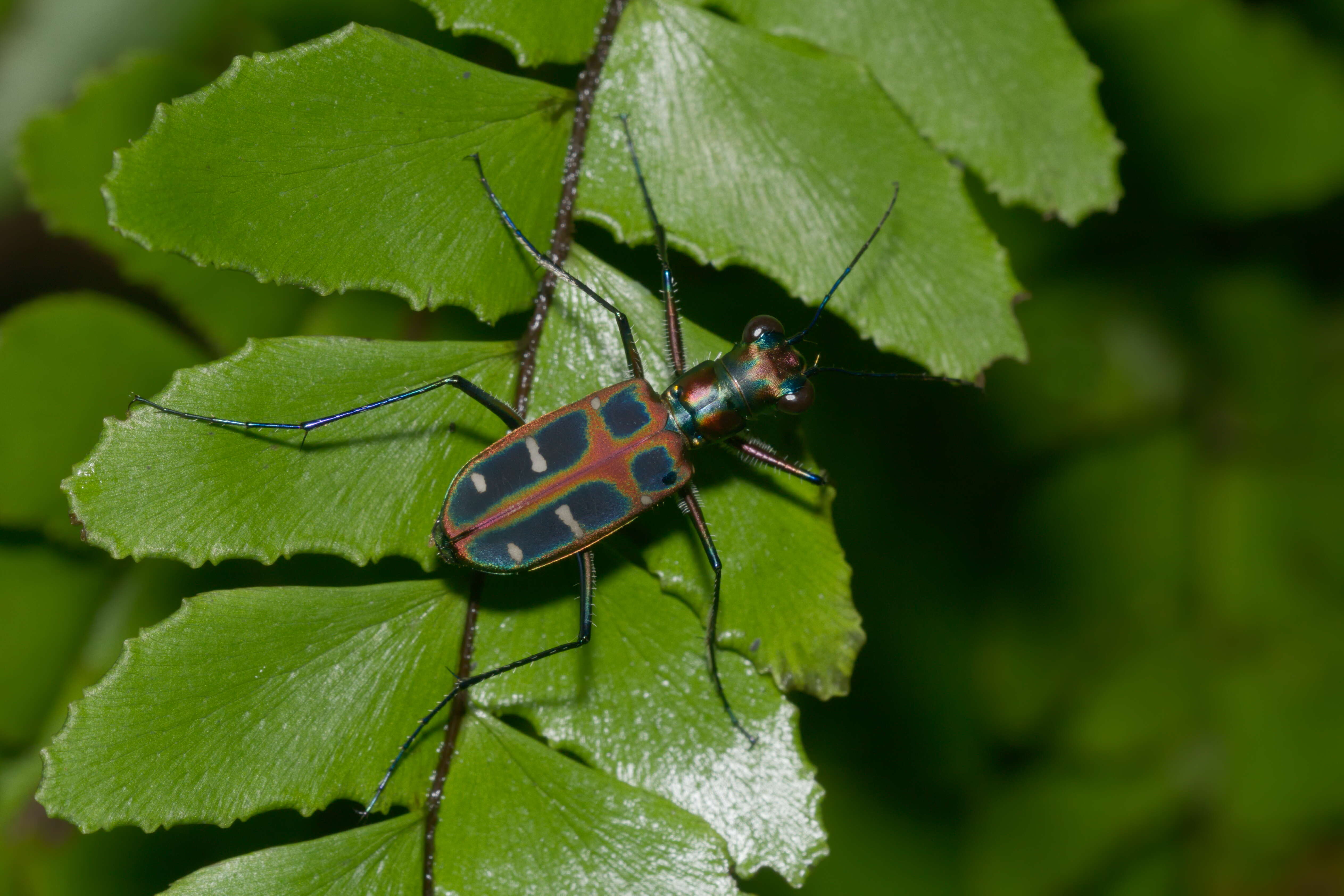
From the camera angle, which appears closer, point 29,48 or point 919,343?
point 919,343

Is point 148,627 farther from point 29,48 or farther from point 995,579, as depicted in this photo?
point 995,579

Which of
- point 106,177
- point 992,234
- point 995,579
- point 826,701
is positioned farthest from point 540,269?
point 995,579

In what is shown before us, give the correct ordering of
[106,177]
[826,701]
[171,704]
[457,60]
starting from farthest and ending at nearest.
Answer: [826,701]
[457,60]
[171,704]
[106,177]

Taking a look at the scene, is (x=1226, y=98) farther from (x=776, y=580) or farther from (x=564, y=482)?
(x=564, y=482)

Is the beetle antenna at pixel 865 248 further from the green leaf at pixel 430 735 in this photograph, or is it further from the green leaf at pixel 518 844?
the green leaf at pixel 518 844

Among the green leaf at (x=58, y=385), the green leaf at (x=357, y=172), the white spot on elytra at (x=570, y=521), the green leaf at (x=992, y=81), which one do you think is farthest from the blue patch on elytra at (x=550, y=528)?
the green leaf at (x=58, y=385)

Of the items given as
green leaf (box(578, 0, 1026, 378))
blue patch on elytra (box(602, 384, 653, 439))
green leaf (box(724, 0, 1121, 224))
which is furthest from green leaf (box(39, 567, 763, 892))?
green leaf (box(724, 0, 1121, 224))
